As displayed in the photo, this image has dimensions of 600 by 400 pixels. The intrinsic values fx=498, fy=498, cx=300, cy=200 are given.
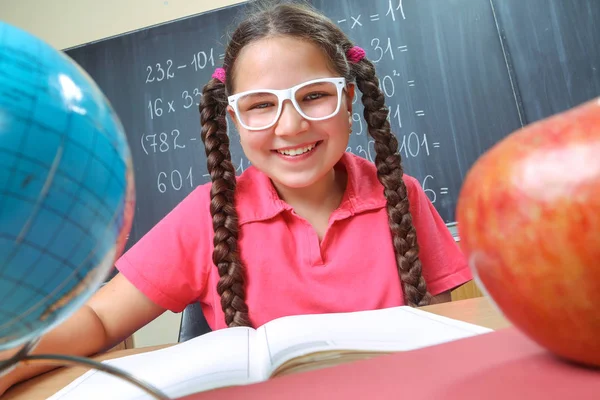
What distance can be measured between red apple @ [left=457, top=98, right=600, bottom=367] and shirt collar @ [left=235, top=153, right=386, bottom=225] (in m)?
0.81

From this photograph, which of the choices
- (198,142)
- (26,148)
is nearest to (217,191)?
(26,148)

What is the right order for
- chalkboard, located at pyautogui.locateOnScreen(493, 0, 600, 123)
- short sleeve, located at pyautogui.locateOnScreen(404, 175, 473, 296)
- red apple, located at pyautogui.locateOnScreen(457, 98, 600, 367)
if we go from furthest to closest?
chalkboard, located at pyautogui.locateOnScreen(493, 0, 600, 123) → short sleeve, located at pyautogui.locateOnScreen(404, 175, 473, 296) → red apple, located at pyautogui.locateOnScreen(457, 98, 600, 367)

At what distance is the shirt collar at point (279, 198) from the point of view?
107 cm

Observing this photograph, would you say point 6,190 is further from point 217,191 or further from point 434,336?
point 217,191

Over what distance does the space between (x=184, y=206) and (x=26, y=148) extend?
0.85 meters

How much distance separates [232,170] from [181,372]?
745 millimetres

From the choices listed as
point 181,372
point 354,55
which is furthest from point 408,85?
point 181,372

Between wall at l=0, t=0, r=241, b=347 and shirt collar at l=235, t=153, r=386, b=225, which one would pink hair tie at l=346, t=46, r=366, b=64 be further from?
wall at l=0, t=0, r=241, b=347

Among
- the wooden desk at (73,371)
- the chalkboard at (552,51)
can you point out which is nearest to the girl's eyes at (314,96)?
the wooden desk at (73,371)

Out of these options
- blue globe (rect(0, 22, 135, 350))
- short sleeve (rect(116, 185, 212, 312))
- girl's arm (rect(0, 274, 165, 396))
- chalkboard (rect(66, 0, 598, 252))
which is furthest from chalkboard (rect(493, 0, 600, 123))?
blue globe (rect(0, 22, 135, 350))

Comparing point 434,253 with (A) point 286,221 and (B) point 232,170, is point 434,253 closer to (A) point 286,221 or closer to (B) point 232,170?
(A) point 286,221

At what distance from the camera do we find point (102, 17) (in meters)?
2.39

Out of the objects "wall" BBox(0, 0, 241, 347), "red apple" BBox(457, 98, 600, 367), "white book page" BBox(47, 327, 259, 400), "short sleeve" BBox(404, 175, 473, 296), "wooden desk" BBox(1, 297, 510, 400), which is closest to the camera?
"red apple" BBox(457, 98, 600, 367)

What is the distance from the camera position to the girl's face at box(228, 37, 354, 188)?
3.08 feet
